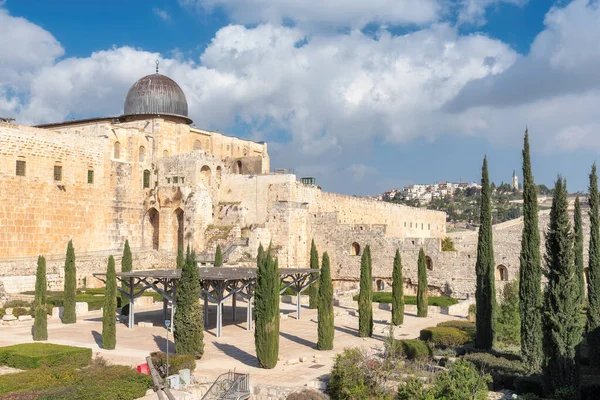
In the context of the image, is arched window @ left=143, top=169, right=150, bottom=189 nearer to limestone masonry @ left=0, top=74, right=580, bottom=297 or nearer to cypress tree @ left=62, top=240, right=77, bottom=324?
limestone masonry @ left=0, top=74, right=580, bottom=297

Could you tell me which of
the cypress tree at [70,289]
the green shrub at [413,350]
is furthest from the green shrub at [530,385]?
the cypress tree at [70,289]

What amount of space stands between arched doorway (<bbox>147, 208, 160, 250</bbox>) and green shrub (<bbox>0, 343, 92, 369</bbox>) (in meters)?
22.5

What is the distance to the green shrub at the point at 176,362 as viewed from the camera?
49.1 ft

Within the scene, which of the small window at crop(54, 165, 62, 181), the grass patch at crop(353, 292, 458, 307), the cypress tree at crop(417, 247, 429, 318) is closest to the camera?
the cypress tree at crop(417, 247, 429, 318)

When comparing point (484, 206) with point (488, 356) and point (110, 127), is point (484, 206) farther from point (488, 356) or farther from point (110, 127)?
point (110, 127)

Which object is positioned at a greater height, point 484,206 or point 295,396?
point 484,206

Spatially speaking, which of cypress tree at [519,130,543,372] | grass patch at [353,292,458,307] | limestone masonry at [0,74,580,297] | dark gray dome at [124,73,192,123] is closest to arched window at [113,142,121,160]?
limestone masonry at [0,74,580,297]

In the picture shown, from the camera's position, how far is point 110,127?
36.3 metres

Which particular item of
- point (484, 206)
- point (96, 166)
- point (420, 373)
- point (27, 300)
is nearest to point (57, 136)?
point (96, 166)

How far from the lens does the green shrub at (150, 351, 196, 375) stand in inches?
589

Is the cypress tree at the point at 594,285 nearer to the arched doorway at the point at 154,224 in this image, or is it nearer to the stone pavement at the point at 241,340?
the stone pavement at the point at 241,340

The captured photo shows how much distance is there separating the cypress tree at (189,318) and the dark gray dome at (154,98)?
24.5 meters

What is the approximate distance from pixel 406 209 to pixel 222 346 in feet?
114

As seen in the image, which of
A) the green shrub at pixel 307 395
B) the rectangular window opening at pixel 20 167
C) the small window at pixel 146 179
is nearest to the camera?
the green shrub at pixel 307 395
